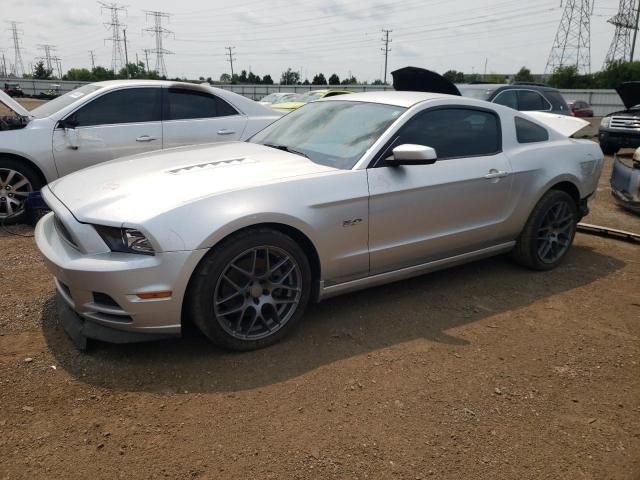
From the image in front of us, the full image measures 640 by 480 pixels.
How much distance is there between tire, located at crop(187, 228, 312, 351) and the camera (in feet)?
9.37

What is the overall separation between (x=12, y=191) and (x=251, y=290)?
3.78 m

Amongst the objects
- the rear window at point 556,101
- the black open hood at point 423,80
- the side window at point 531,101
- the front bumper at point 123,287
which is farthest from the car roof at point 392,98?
the rear window at point 556,101

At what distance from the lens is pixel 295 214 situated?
3.05 m

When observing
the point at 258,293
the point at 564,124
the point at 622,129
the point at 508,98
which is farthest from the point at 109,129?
the point at 622,129

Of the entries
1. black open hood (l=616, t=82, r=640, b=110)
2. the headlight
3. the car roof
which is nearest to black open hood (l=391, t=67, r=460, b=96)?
the car roof

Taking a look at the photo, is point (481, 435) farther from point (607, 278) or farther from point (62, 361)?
point (607, 278)

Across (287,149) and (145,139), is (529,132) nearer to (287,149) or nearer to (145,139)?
(287,149)

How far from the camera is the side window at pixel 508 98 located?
9477mm

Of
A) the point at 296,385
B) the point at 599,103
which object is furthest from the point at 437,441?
the point at 599,103

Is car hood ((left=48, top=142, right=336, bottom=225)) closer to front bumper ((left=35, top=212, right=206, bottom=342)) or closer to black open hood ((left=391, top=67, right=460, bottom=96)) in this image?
front bumper ((left=35, top=212, right=206, bottom=342))

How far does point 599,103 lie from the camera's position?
33750 mm

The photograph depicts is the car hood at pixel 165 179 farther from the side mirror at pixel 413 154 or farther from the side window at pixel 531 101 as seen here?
the side window at pixel 531 101

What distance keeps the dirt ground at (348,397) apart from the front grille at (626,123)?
9.42 meters

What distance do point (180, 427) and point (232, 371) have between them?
51cm
